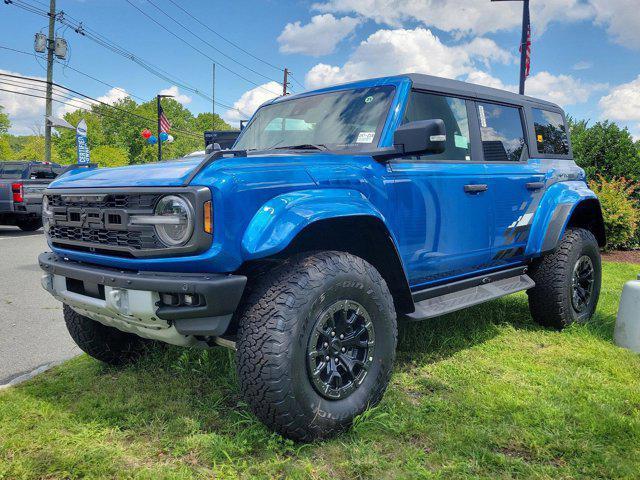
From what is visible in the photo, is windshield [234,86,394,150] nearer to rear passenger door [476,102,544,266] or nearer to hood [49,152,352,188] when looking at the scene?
hood [49,152,352,188]

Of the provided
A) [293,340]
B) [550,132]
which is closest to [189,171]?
[293,340]

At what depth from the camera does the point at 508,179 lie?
3.98 meters

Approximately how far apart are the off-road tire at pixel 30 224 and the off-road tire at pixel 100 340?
38.2 ft

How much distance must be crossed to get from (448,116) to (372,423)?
7.14 feet

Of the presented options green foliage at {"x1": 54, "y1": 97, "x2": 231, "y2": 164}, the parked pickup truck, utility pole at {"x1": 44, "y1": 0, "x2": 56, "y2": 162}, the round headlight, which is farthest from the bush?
green foliage at {"x1": 54, "y1": 97, "x2": 231, "y2": 164}

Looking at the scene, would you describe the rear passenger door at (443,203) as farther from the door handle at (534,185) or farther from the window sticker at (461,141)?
the door handle at (534,185)

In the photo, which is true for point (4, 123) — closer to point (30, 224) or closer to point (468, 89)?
point (30, 224)

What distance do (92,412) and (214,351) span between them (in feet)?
3.41

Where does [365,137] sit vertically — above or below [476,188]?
above

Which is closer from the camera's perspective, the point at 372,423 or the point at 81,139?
the point at 372,423

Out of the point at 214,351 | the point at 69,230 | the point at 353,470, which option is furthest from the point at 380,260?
the point at 69,230

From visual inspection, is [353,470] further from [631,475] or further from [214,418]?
[631,475]

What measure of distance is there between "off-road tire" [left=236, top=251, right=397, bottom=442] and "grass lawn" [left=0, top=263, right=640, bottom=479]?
0.47ft

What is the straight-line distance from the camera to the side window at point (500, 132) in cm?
402
